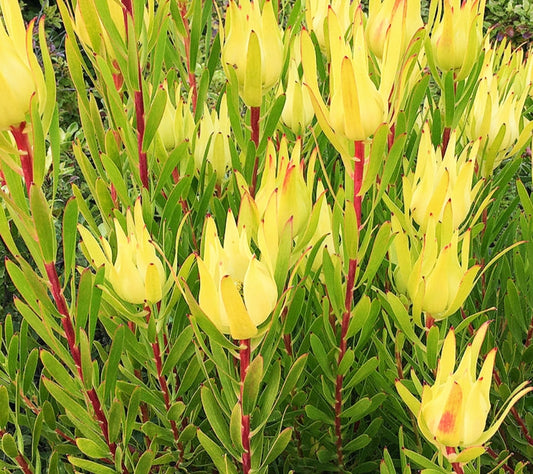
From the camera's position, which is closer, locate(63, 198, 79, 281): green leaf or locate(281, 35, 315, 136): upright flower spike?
locate(63, 198, 79, 281): green leaf

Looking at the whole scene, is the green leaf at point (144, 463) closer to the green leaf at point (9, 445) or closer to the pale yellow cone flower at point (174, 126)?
the green leaf at point (9, 445)

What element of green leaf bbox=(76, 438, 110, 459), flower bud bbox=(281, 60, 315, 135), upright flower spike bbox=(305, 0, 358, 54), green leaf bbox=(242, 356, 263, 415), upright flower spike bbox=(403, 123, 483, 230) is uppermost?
upright flower spike bbox=(305, 0, 358, 54)

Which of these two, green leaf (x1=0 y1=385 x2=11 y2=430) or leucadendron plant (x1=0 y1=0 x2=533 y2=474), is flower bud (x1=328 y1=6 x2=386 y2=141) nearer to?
leucadendron plant (x1=0 y1=0 x2=533 y2=474)

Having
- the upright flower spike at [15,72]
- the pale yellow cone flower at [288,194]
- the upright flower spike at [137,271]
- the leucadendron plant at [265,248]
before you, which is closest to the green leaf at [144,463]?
the leucadendron plant at [265,248]

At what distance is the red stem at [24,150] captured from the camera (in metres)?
0.65

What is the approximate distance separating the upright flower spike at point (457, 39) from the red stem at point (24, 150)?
0.64 m

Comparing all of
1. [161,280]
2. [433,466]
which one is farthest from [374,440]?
[161,280]

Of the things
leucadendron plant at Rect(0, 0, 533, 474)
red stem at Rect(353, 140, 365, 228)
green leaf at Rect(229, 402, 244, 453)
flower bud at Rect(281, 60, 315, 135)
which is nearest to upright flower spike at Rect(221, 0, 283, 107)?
leucadendron plant at Rect(0, 0, 533, 474)

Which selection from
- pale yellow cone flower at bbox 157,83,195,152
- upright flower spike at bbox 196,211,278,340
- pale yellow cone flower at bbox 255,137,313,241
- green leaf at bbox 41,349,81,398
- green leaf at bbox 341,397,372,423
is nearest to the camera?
upright flower spike at bbox 196,211,278,340

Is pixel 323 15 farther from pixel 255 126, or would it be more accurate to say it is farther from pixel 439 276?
pixel 439 276

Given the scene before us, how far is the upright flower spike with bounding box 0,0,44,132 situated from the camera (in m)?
0.60

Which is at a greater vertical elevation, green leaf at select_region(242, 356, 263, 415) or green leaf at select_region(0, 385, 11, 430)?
green leaf at select_region(242, 356, 263, 415)

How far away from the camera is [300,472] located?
110 centimetres

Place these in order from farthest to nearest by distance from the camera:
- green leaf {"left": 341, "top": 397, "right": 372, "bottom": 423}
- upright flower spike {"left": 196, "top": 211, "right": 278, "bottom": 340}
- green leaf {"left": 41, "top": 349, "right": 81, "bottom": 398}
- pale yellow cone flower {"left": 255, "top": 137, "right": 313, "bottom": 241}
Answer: green leaf {"left": 341, "top": 397, "right": 372, "bottom": 423} → green leaf {"left": 41, "top": 349, "right": 81, "bottom": 398} → pale yellow cone flower {"left": 255, "top": 137, "right": 313, "bottom": 241} → upright flower spike {"left": 196, "top": 211, "right": 278, "bottom": 340}
